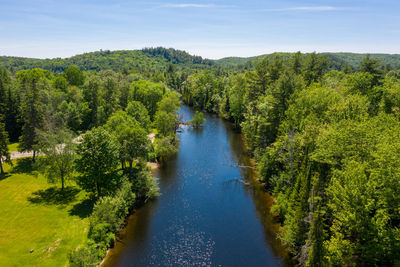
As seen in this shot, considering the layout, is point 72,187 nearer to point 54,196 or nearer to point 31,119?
point 54,196

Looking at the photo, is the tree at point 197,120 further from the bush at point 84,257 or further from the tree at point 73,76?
the bush at point 84,257

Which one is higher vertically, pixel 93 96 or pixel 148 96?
pixel 148 96

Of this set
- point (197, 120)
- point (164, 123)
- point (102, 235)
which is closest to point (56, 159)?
point (102, 235)

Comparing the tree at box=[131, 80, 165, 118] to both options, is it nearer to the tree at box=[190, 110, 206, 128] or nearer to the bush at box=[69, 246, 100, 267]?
the tree at box=[190, 110, 206, 128]

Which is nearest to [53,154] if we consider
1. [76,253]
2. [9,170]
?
[9,170]

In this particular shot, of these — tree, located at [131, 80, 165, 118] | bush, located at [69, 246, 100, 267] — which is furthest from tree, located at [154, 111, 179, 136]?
bush, located at [69, 246, 100, 267]

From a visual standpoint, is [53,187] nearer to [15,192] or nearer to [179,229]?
[15,192]
